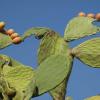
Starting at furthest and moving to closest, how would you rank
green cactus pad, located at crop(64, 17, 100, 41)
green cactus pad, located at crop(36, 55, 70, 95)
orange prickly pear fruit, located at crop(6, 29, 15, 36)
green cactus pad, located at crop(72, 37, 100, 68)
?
orange prickly pear fruit, located at crop(6, 29, 15, 36) → green cactus pad, located at crop(64, 17, 100, 41) → green cactus pad, located at crop(72, 37, 100, 68) → green cactus pad, located at crop(36, 55, 70, 95)

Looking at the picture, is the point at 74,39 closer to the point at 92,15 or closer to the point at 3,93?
the point at 92,15

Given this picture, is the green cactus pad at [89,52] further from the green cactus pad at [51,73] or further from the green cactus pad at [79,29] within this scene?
A: the green cactus pad at [51,73]

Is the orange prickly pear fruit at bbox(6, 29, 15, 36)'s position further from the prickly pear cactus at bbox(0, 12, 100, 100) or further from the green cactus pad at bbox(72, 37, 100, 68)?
the green cactus pad at bbox(72, 37, 100, 68)

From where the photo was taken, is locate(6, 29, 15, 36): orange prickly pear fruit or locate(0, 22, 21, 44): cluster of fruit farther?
locate(6, 29, 15, 36): orange prickly pear fruit

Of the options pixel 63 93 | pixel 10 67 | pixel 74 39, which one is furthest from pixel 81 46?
pixel 10 67

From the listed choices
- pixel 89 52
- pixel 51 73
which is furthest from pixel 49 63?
pixel 89 52

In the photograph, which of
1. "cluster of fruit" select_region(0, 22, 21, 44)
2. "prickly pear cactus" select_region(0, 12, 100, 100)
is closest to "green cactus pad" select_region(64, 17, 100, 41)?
"prickly pear cactus" select_region(0, 12, 100, 100)

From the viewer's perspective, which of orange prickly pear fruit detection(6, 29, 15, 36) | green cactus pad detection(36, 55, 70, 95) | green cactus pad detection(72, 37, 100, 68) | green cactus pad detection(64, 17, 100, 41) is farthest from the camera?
orange prickly pear fruit detection(6, 29, 15, 36)

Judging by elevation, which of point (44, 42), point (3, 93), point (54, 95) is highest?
point (44, 42)
